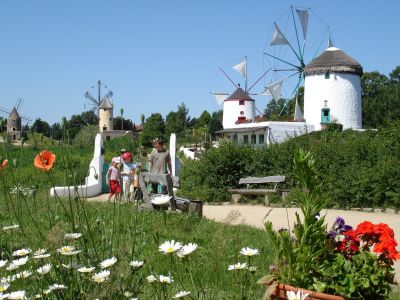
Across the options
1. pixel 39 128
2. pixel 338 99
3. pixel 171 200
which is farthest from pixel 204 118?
pixel 39 128

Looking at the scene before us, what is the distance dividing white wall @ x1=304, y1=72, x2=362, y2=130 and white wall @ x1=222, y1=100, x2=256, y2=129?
10412 millimetres

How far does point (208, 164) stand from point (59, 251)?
15839 mm

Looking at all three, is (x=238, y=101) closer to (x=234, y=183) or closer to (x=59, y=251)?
(x=234, y=183)

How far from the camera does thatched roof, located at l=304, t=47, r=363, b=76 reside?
1817 inches

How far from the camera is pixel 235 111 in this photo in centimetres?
5725

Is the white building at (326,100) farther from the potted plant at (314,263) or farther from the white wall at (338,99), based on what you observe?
the potted plant at (314,263)

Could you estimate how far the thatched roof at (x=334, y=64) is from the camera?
46.2 meters

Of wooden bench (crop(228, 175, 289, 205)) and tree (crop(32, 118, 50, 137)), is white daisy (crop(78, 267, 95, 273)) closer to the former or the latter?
tree (crop(32, 118, 50, 137))

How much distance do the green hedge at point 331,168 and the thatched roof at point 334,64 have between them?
89.1ft

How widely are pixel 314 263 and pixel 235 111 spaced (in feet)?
178

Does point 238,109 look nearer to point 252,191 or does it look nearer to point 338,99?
point 338,99

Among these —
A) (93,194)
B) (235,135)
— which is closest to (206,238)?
(93,194)

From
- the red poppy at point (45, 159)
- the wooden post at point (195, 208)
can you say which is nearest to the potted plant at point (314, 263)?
the red poppy at point (45, 159)

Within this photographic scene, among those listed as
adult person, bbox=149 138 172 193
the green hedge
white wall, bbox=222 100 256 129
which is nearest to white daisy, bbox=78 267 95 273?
adult person, bbox=149 138 172 193
